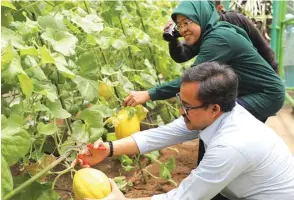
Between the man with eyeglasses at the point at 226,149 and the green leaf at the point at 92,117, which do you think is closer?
the man with eyeglasses at the point at 226,149

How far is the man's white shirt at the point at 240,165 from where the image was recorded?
177 centimetres

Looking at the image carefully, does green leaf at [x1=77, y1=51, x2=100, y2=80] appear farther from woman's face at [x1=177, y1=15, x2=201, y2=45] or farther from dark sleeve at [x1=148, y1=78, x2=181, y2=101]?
woman's face at [x1=177, y1=15, x2=201, y2=45]

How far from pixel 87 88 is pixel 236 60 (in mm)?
971

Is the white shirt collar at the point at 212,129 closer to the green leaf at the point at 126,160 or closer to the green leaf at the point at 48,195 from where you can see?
the green leaf at the point at 48,195

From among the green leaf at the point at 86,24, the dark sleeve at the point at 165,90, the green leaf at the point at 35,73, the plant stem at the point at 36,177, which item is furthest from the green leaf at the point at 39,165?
the dark sleeve at the point at 165,90

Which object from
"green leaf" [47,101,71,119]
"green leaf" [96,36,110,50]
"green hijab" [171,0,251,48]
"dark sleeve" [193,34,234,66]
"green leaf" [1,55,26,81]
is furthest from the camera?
"green hijab" [171,0,251,48]

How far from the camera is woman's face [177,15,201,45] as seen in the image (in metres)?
2.57

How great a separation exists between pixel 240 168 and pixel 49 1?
3.59 ft

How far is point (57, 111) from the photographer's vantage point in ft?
5.54

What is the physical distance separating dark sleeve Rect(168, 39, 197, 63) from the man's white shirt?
1188mm

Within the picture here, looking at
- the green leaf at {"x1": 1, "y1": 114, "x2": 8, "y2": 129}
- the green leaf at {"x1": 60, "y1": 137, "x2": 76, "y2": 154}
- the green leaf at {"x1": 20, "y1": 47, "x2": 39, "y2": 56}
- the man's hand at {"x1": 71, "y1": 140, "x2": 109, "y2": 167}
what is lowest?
the man's hand at {"x1": 71, "y1": 140, "x2": 109, "y2": 167}

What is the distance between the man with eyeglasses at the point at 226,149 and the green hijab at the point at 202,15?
0.69m

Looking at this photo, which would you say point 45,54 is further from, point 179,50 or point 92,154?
point 179,50

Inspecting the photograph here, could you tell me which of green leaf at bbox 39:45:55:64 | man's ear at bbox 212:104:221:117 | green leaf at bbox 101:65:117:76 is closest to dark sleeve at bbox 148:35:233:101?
green leaf at bbox 101:65:117:76
